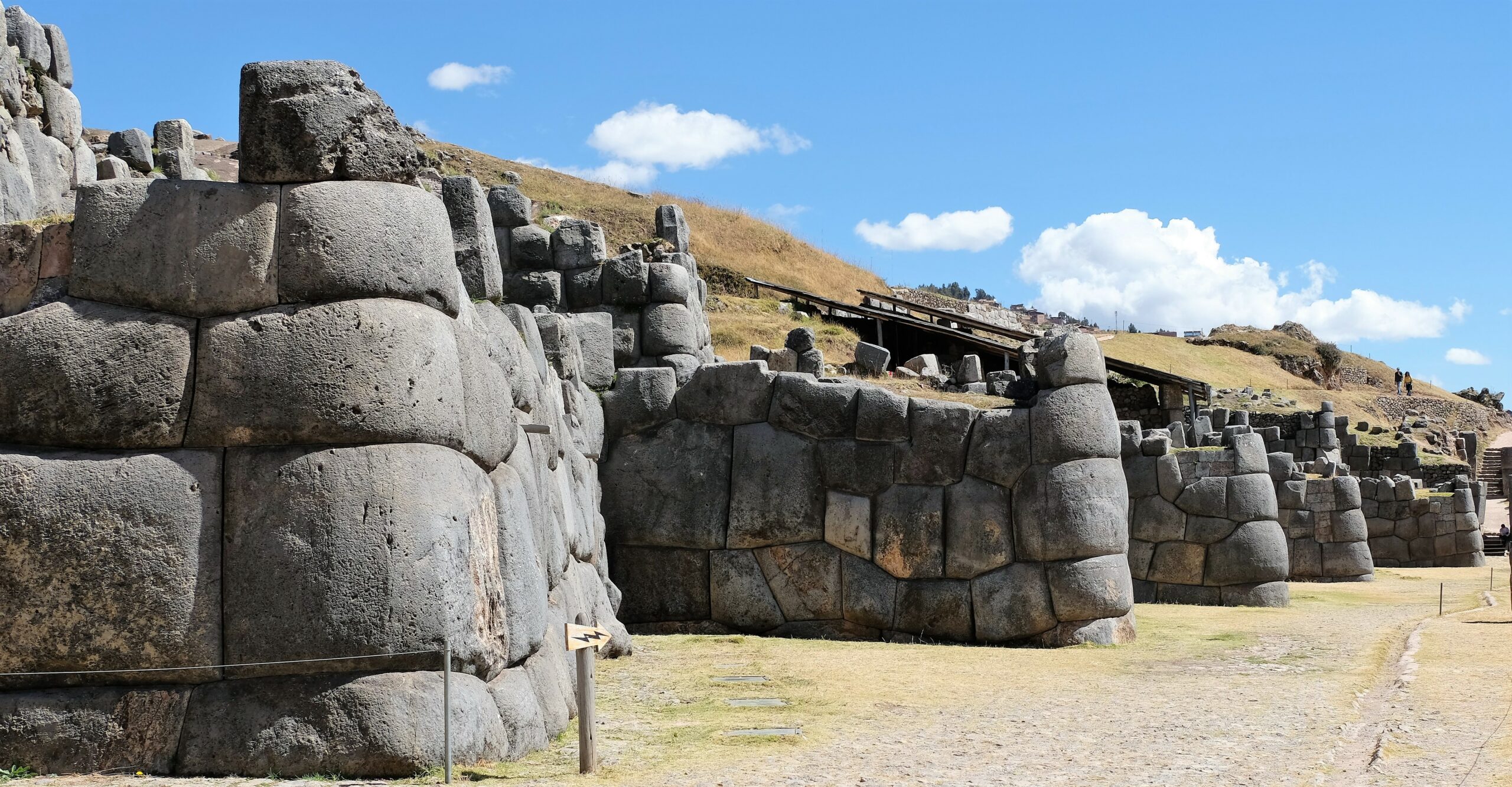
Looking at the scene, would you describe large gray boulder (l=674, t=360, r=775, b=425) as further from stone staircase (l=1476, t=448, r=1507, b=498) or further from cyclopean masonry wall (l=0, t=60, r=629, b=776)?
stone staircase (l=1476, t=448, r=1507, b=498)

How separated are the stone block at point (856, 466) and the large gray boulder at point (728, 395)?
0.87 meters

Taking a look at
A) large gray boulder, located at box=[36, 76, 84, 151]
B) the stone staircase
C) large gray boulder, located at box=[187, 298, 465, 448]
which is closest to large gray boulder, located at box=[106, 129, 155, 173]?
large gray boulder, located at box=[36, 76, 84, 151]

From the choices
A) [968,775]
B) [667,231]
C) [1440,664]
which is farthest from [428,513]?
[667,231]

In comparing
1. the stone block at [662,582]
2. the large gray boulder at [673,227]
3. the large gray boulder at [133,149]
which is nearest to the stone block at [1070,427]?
the stone block at [662,582]

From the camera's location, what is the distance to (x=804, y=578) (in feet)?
46.0

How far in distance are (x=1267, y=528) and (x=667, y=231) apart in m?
13.6

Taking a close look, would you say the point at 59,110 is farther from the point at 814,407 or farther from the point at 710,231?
the point at 710,231

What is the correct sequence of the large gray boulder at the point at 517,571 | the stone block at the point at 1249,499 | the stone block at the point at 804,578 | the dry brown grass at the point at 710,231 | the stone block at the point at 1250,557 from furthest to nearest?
the dry brown grass at the point at 710,231, the stone block at the point at 1249,499, the stone block at the point at 1250,557, the stone block at the point at 804,578, the large gray boulder at the point at 517,571

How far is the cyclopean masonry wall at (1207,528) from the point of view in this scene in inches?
723

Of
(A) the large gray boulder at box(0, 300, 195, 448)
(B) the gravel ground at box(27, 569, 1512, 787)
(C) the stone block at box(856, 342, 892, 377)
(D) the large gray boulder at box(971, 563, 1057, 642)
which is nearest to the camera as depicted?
(A) the large gray boulder at box(0, 300, 195, 448)

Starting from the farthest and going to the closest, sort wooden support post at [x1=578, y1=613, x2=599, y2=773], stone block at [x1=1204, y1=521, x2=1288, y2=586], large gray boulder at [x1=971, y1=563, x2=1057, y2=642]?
stone block at [x1=1204, y1=521, x2=1288, y2=586] → large gray boulder at [x1=971, y1=563, x2=1057, y2=642] → wooden support post at [x1=578, y1=613, x2=599, y2=773]

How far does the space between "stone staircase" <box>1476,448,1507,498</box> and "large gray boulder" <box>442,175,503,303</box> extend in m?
37.7

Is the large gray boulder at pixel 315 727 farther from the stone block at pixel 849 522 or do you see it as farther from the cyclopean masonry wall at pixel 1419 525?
the cyclopean masonry wall at pixel 1419 525

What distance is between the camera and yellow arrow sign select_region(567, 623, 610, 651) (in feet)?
23.7
